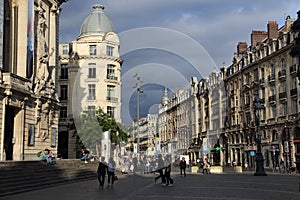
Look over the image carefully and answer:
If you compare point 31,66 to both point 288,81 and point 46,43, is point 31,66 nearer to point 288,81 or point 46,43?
point 46,43

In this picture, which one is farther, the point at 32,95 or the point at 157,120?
the point at 32,95

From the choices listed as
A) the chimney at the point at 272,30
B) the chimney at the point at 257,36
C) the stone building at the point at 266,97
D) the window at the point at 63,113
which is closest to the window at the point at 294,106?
the stone building at the point at 266,97

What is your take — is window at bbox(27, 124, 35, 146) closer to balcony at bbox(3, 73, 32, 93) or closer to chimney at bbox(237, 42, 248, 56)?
balcony at bbox(3, 73, 32, 93)

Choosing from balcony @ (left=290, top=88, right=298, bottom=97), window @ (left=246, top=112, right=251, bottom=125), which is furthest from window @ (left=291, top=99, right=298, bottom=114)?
window @ (left=246, top=112, right=251, bottom=125)

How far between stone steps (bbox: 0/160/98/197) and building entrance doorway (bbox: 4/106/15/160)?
550 cm

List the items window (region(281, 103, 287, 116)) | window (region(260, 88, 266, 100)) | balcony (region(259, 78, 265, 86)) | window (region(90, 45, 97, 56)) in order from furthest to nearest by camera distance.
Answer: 1. balcony (region(259, 78, 265, 86))
2. window (region(260, 88, 266, 100))
3. window (region(90, 45, 97, 56))
4. window (region(281, 103, 287, 116))

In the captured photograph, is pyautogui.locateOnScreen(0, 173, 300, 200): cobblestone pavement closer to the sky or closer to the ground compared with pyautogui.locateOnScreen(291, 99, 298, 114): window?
closer to the ground

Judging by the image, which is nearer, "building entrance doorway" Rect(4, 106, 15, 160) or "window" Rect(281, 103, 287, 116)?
"building entrance doorway" Rect(4, 106, 15, 160)

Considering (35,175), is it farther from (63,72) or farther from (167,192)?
(63,72)

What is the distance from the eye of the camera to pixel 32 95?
38.2m

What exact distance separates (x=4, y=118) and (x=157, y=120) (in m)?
21.4

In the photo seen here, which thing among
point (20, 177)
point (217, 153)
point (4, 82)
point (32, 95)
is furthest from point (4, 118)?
point (217, 153)

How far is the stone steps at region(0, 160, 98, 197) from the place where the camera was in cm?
2125

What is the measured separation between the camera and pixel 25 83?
3675 centimetres
